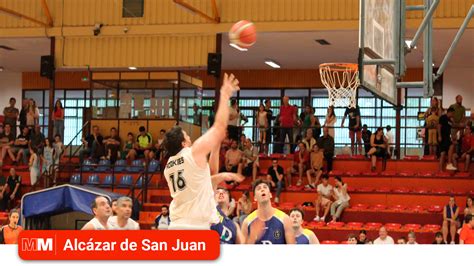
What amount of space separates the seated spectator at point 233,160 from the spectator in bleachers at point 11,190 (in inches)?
239

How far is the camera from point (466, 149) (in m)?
25.6

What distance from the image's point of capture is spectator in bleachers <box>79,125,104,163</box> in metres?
27.2

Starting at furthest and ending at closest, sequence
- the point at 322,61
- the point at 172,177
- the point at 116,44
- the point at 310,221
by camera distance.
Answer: the point at 322,61 → the point at 116,44 → the point at 310,221 → the point at 172,177

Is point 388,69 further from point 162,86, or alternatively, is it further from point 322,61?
point 322,61

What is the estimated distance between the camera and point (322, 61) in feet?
103

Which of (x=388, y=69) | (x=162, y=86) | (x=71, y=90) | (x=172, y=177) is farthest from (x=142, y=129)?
(x=172, y=177)

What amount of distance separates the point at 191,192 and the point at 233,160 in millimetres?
17614

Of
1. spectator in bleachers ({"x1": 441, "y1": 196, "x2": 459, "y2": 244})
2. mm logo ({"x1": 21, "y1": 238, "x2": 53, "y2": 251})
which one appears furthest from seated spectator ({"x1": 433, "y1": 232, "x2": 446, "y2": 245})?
mm logo ({"x1": 21, "y1": 238, "x2": 53, "y2": 251})

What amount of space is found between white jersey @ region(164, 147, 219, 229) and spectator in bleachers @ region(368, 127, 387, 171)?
18.3 metres

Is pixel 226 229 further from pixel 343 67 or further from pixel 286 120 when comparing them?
pixel 286 120

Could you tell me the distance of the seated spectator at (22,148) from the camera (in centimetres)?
2834

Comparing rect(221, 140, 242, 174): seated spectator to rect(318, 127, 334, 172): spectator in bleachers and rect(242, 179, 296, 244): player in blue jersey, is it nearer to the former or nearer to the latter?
rect(318, 127, 334, 172): spectator in bleachers

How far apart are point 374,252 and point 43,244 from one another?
94.8 inches

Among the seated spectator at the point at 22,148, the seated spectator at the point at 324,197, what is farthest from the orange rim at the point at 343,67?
the seated spectator at the point at 22,148
